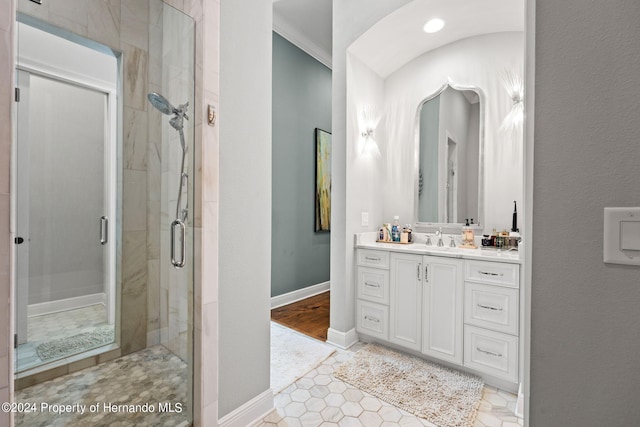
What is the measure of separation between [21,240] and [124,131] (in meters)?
0.67

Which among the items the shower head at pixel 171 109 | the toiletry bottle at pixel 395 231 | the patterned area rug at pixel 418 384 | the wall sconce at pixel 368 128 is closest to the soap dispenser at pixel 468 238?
the toiletry bottle at pixel 395 231

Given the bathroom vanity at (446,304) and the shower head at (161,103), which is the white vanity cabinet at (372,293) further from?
the shower head at (161,103)

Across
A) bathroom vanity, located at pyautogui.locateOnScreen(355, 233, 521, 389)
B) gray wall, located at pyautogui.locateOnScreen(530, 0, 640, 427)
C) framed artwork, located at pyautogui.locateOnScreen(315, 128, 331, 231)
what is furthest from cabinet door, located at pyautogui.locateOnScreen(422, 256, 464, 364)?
framed artwork, located at pyautogui.locateOnScreen(315, 128, 331, 231)

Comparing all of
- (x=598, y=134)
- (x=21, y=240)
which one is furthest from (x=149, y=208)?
(x=598, y=134)

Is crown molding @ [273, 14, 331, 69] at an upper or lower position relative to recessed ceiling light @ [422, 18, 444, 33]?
upper

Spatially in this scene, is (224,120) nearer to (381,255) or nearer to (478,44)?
(381,255)

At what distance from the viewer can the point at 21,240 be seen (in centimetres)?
126

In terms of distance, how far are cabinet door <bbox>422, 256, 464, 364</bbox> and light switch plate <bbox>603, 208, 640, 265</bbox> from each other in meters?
1.43

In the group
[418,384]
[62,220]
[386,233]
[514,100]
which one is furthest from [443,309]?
[62,220]

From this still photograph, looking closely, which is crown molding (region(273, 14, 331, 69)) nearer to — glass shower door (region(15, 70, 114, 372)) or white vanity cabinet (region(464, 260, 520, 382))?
glass shower door (region(15, 70, 114, 372))

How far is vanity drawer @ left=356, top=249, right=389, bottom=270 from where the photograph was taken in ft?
7.98

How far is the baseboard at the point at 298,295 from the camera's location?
3562 mm

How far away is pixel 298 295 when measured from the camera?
12.7ft

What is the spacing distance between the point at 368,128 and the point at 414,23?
898 millimetres
